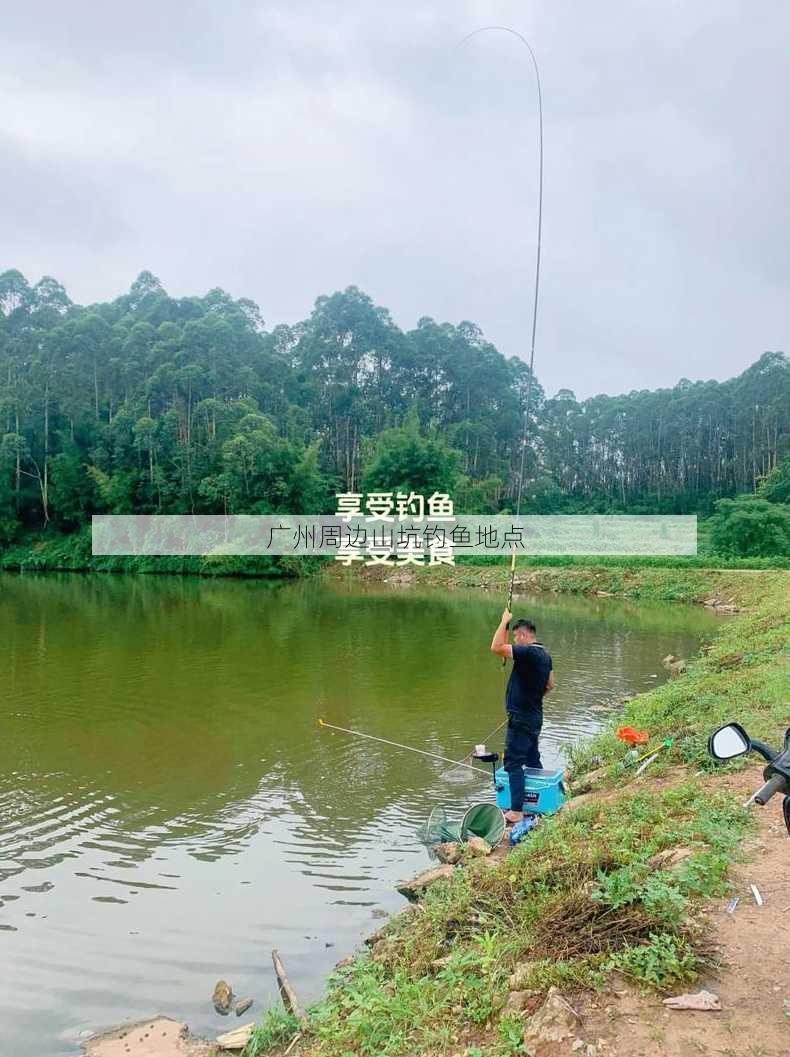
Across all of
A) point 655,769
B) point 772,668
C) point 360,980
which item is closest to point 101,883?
point 360,980

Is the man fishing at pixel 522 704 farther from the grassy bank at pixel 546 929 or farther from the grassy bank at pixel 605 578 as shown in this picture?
the grassy bank at pixel 605 578

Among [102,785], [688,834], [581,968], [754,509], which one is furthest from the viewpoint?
[754,509]

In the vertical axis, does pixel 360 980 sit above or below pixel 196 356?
below

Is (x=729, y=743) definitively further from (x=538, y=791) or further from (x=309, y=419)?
(x=309, y=419)

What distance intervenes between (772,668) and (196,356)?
42175mm

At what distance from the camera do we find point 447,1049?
120 inches

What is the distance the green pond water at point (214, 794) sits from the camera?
187 inches

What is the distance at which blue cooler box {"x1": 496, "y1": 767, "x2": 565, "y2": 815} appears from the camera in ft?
20.3

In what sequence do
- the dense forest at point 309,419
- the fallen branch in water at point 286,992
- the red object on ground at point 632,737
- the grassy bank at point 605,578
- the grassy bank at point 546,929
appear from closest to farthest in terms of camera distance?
the grassy bank at point 546,929, the fallen branch in water at point 286,992, the red object on ground at point 632,737, the grassy bank at point 605,578, the dense forest at point 309,419

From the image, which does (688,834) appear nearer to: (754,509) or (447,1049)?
(447,1049)

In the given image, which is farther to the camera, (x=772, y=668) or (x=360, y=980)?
(x=772, y=668)

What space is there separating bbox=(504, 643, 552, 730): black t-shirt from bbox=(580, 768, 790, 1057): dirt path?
2.36 metres

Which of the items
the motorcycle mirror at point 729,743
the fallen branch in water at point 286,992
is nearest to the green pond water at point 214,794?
the fallen branch in water at point 286,992

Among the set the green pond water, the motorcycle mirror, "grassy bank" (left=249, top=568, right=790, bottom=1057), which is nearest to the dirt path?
"grassy bank" (left=249, top=568, right=790, bottom=1057)
